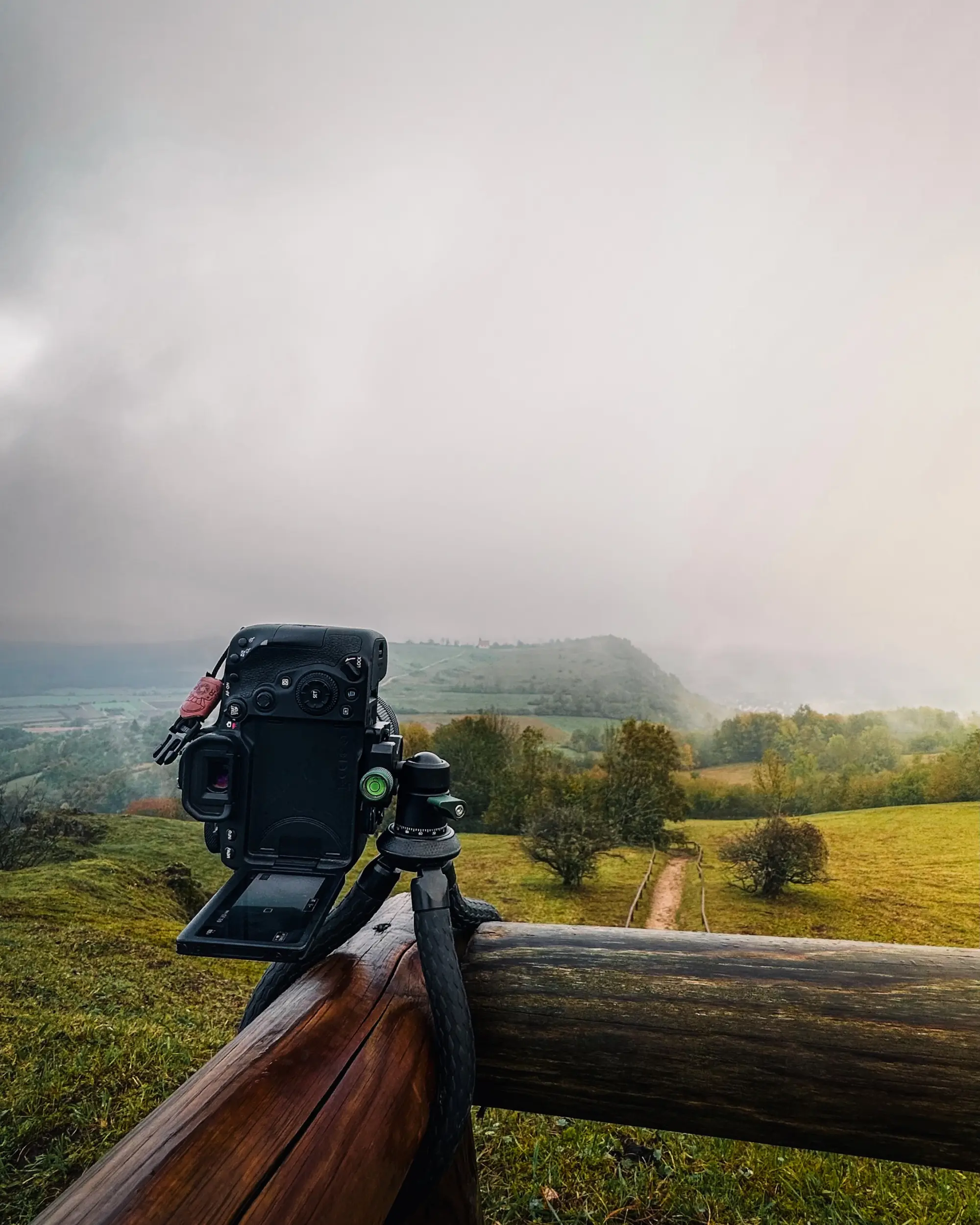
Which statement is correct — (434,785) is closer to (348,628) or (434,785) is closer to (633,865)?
(348,628)

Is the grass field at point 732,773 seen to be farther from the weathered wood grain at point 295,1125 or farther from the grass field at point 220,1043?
the weathered wood grain at point 295,1125

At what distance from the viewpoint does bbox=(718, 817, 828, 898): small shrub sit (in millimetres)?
6953

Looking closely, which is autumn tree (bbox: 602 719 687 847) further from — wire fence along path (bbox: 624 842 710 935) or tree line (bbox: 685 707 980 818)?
tree line (bbox: 685 707 980 818)

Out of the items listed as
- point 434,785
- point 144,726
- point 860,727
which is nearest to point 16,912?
point 144,726

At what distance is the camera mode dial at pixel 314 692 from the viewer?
3.32ft

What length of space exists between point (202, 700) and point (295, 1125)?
25.0 inches

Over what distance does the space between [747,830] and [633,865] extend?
5.03ft

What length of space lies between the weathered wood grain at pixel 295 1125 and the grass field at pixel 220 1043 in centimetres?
185

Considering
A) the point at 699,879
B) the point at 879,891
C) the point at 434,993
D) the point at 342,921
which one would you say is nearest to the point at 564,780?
the point at 699,879

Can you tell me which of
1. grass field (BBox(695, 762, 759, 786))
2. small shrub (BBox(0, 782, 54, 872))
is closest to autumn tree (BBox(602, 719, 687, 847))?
grass field (BBox(695, 762, 759, 786))

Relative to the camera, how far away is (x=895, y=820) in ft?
27.8

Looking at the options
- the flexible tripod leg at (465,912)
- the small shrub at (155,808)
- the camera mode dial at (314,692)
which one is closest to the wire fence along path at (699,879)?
the small shrub at (155,808)

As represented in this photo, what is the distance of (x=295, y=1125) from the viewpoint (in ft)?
2.09

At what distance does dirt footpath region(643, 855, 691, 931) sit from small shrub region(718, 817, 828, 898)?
0.71m
